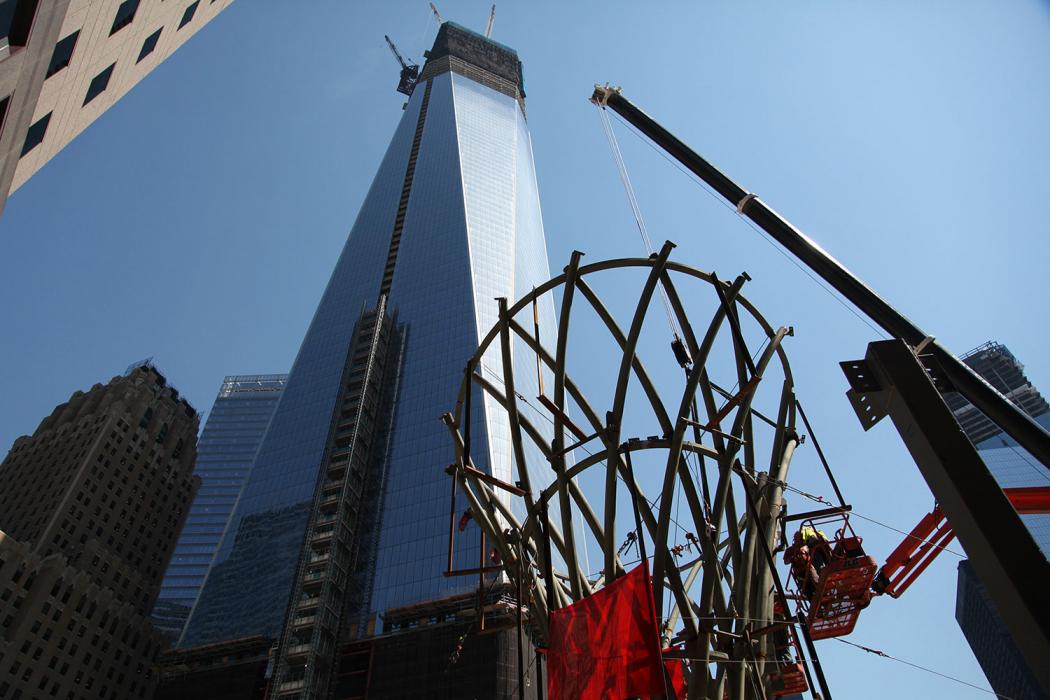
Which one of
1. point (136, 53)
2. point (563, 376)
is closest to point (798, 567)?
point (563, 376)

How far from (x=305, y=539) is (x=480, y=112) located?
385ft

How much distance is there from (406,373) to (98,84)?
276 feet

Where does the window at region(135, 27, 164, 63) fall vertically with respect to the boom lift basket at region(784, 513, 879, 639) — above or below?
above

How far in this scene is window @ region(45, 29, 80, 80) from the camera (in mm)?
19281

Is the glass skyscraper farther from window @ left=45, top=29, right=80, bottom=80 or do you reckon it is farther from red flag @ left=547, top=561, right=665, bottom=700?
red flag @ left=547, top=561, right=665, bottom=700

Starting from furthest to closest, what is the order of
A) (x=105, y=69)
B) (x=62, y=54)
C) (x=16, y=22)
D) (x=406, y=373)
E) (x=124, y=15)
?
(x=406, y=373) → (x=105, y=69) → (x=124, y=15) → (x=62, y=54) → (x=16, y=22)

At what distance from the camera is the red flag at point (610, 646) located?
12.7 m

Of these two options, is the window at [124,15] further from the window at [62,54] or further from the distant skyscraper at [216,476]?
the distant skyscraper at [216,476]

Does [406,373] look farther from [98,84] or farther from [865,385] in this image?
[865,385]

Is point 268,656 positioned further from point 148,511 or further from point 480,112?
point 480,112

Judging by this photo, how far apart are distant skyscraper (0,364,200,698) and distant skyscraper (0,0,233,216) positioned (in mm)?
66758

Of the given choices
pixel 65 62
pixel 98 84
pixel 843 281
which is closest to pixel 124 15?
pixel 98 84

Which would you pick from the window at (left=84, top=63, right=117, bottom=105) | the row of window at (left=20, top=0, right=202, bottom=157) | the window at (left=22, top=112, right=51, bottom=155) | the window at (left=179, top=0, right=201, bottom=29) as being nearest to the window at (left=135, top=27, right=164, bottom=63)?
the row of window at (left=20, top=0, right=202, bottom=157)

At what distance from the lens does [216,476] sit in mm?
162125
